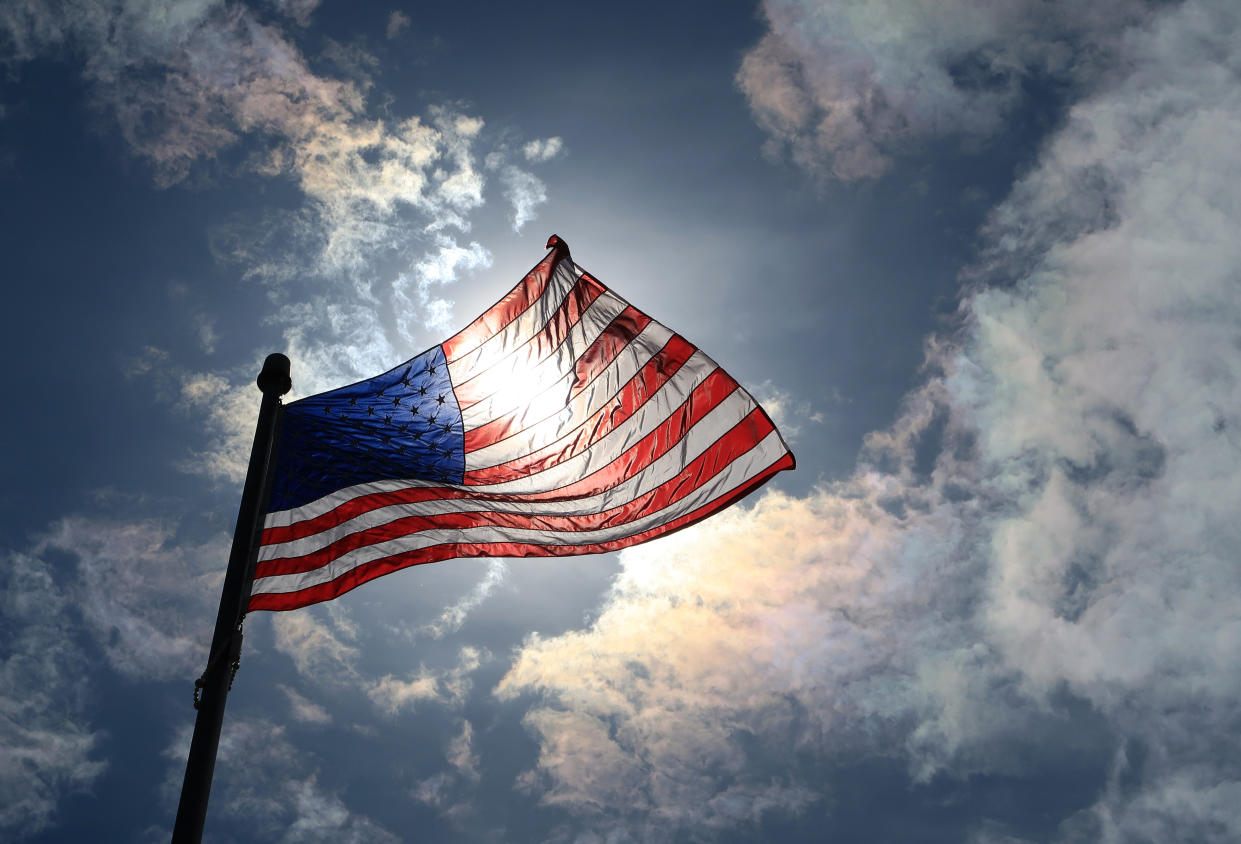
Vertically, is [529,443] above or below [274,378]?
above

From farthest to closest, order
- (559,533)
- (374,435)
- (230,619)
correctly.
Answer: (559,533) → (374,435) → (230,619)

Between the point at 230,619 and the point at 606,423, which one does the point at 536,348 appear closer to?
the point at 606,423

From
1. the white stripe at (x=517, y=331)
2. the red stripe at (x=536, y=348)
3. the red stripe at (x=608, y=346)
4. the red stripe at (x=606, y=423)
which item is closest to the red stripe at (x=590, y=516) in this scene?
the red stripe at (x=606, y=423)

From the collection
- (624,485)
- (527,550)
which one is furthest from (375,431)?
(624,485)

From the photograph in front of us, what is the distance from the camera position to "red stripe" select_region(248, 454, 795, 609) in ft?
29.7

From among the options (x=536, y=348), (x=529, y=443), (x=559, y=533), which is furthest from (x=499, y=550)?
(x=536, y=348)

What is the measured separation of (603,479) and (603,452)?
353 mm

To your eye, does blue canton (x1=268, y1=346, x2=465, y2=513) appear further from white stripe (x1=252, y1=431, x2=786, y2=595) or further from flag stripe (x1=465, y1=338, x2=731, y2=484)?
white stripe (x1=252, y1=431, x2=786, y2=595)

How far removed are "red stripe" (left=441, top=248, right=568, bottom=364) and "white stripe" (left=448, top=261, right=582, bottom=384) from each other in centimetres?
5

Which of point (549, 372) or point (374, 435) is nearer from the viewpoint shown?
point (374, 435)

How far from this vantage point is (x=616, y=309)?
10.7m

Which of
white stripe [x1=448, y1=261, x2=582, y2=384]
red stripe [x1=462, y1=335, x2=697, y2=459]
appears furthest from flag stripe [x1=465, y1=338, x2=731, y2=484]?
white stripe [x1=448, y1=261, x2=582, y2=384]

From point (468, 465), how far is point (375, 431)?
1.19 meters

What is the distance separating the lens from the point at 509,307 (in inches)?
417
